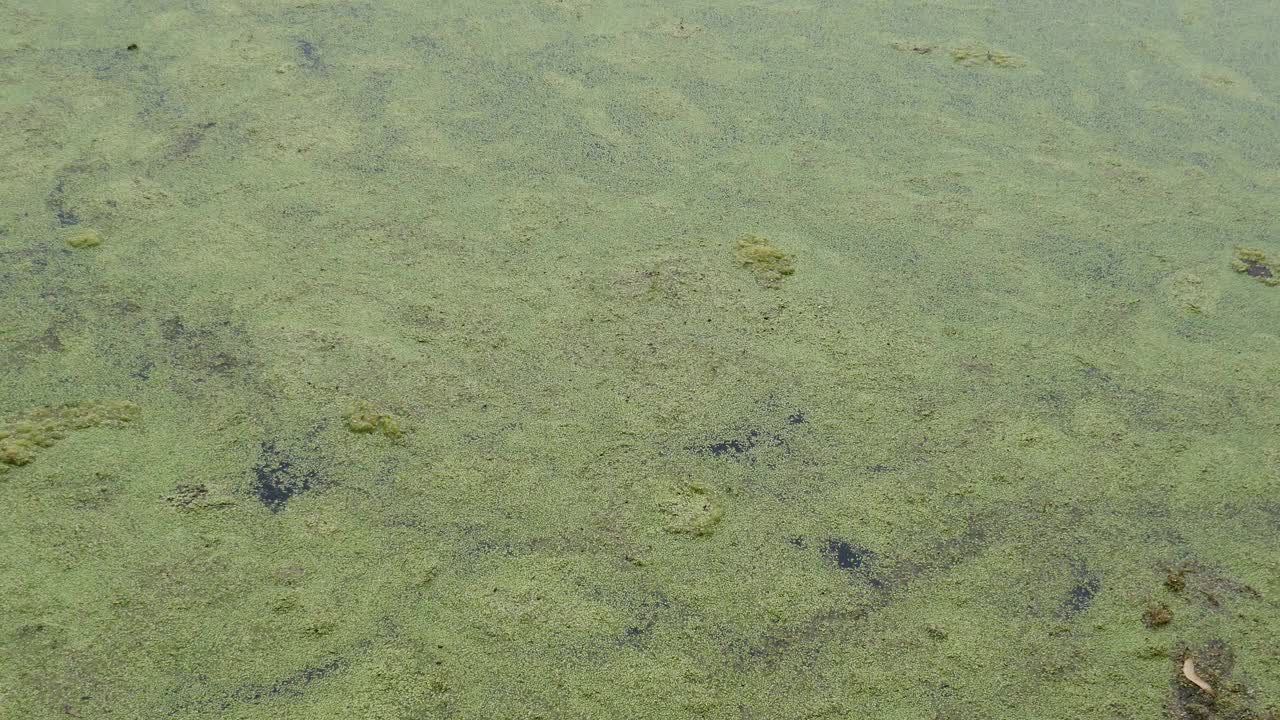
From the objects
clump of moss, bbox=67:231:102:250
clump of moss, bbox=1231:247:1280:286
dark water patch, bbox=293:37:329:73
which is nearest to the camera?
clump of moss, bbox=67:231:102:250

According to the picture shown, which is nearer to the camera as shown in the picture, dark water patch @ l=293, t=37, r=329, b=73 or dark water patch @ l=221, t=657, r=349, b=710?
dark water patch @ l=221, t=657, r=349, b=710

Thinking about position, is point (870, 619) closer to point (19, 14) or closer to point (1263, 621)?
point (1263, 621)

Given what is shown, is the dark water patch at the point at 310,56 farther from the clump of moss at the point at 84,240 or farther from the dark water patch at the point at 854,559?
the dark water patch at the point at 854,559

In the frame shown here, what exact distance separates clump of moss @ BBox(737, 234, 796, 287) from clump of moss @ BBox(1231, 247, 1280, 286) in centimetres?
130

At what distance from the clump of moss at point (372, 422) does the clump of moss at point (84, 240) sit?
0.95m

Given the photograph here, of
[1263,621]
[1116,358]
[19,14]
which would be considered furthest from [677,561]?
[19,14]

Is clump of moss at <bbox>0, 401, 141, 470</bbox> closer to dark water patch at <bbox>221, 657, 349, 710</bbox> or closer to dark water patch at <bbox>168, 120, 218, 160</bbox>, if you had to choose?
dark water patch at <bbox>221, 657, 349, 710</bbox>

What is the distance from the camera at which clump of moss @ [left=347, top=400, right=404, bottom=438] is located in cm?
208

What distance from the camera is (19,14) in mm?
3436

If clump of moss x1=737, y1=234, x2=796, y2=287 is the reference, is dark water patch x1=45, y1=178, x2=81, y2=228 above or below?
above

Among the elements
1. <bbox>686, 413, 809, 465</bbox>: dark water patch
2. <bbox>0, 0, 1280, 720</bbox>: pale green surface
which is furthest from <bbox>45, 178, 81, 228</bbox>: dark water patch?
<bbox>686, 413, 809, 465</bbox>: dark water patch

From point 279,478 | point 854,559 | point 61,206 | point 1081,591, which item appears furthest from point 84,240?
point 1081,591

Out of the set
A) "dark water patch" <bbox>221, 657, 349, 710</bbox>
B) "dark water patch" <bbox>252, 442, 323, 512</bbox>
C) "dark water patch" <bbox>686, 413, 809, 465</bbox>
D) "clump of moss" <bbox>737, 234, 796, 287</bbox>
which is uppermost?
"clump of moss" <bbox>737, 234, 796, 287</bbox>

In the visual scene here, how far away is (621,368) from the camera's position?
2.28 metres
